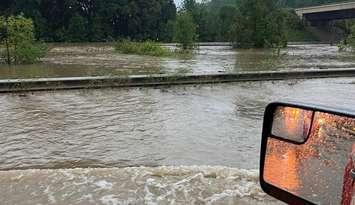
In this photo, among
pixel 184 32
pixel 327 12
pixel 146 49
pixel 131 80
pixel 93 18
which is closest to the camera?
pixel 131 80

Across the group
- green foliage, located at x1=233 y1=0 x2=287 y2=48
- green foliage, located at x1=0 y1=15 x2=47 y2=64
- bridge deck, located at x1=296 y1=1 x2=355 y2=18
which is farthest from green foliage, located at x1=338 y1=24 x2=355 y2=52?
bridge deck, located at x1=296 y1=1 x2=355 y2=18

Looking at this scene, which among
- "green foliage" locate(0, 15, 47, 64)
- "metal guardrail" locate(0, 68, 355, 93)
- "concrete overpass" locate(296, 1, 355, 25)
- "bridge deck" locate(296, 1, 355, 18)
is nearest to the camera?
"metal guardrail" locate(0, 68, 355, 93)

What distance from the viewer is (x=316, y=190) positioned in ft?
3.92

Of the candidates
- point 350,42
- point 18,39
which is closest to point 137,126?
point 18,39

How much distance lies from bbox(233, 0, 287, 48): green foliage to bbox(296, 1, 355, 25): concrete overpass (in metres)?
22.6

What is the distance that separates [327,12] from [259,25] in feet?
101

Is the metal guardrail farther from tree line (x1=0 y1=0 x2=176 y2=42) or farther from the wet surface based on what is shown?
tree line (x1=0 y1=0 x2=176 y2=42)

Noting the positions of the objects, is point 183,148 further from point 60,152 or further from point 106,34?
point 106,34

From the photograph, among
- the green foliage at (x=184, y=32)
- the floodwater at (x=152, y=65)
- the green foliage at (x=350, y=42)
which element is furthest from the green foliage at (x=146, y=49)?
the green foliage at (x=350, y=42)

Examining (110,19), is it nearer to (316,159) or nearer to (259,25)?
(259,25)

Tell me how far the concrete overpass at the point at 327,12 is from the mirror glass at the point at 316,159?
66.6 metres

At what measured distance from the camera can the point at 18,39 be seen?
21.4 metres

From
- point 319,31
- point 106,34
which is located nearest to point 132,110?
point 106,34

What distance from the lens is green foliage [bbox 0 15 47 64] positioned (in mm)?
21422
